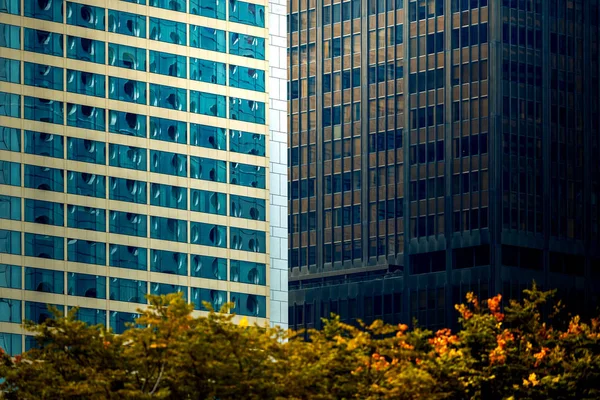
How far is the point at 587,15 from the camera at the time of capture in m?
196

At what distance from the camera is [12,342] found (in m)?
144

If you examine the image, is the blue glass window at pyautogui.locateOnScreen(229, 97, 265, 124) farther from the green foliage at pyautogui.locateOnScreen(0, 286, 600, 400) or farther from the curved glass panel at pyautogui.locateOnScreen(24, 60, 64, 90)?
the green foliage at pyautogui.locateOnScreen(0, 286, 600, 400)

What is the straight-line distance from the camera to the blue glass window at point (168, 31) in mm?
152875

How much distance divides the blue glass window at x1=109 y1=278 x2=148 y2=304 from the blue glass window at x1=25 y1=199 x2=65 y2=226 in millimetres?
6537

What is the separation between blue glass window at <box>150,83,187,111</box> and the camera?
500 feet

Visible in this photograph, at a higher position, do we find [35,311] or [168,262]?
[168,262]

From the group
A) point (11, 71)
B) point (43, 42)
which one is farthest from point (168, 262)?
point (43, 42)

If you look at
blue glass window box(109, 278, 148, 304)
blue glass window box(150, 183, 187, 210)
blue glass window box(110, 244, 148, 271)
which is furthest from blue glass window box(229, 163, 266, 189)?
blue glass window box(109, 278, 148, 304)

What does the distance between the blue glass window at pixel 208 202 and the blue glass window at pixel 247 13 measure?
14.9m

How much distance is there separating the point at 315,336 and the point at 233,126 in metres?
85.7

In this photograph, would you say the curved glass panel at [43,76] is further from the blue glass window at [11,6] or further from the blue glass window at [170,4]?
the blue glass window at [170,4]

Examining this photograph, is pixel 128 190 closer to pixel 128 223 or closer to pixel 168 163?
pixel 128 223

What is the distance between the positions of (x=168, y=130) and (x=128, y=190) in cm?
611

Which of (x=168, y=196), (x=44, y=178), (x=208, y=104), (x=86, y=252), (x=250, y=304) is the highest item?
(x=208, y=104)
